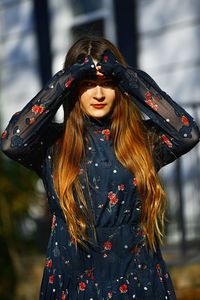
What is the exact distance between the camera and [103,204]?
10.0ft

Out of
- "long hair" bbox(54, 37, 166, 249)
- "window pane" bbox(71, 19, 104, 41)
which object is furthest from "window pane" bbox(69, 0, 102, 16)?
"long hair" bbox(54, 37, 166, 249)

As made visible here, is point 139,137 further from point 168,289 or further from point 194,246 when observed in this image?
point 194,246

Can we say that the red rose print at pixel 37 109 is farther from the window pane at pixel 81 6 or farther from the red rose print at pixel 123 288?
the window pane at pixel 81 6

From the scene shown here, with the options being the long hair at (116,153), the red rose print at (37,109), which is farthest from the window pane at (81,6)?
the red rose print at (37,109)

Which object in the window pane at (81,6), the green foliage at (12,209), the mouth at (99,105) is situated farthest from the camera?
the window pane at (81,6)

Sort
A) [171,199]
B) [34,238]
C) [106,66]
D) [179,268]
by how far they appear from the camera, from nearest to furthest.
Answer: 1. [106,66]
2. [179,268]
3. [171,199]
4. [34,238]

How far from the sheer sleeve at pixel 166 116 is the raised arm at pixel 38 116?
245mm

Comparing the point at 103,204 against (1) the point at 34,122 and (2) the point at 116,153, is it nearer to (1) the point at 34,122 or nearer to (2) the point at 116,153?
(2) the point at 116,153

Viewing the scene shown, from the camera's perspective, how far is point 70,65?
3.17 m

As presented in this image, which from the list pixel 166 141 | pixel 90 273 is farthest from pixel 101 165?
pixel 90 273

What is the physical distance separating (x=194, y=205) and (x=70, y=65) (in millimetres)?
4143

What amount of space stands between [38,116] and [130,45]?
468 cm

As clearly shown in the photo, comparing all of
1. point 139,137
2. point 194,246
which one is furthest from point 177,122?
point 194,246

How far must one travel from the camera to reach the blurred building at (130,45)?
7027mm
